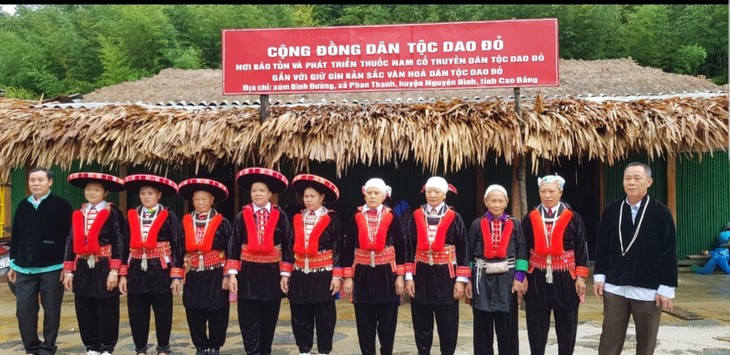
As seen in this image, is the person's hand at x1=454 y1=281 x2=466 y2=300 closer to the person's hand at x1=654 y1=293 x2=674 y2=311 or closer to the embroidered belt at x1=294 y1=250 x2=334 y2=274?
the embroidered belt at x1=294 y1=250 x2=334 y2=274

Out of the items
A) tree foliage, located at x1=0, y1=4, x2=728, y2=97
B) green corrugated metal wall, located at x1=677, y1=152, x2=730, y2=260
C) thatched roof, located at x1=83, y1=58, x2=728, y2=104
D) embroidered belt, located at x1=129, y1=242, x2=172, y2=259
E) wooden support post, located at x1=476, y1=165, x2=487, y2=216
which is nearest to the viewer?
embroidered belt, located at x1=129, y1=242, x2=172, y2=259

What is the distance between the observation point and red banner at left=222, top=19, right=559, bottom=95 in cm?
800

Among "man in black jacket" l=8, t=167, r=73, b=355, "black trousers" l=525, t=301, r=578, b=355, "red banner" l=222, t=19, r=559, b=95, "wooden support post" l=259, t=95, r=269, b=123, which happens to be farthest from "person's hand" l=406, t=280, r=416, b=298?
"wooden support post" l=259, t=95, r=269, b=123

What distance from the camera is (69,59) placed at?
21.6 meters

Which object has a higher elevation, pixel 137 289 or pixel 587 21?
pixel 587 21

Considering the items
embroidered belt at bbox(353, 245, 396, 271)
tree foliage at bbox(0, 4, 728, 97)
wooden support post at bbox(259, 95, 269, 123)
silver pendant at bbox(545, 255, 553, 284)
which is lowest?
silver pendant at bbox(545, 255, 553, 284)

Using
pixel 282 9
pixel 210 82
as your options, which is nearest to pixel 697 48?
pixel 282 9

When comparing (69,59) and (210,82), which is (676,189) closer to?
(210,82)

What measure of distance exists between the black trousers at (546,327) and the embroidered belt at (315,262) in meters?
1.51

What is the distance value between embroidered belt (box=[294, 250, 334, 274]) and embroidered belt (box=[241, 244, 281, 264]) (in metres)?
0.15

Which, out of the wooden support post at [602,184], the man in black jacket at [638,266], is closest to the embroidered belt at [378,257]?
the man in black jacket at [638,266]

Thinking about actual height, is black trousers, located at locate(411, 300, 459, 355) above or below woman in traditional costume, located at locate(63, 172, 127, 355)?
below

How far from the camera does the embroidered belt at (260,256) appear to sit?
18.6ft

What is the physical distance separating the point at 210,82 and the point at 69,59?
11.0m
